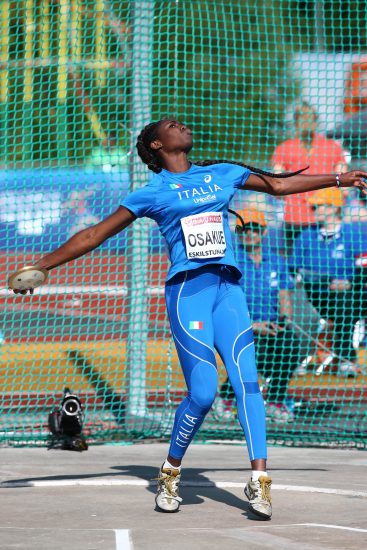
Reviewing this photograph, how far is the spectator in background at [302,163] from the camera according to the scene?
1157cm

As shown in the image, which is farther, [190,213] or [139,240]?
[139,240]

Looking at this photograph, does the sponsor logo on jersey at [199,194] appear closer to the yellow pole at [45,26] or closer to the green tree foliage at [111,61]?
the green tree foliage at [111,61]

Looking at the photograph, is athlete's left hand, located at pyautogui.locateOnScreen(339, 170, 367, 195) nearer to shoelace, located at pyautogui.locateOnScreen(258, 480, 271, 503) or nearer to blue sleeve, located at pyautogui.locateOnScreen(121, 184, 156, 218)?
blue sleeve, located at pyautogui.locateOnScreen(121, 184, 156, 218)

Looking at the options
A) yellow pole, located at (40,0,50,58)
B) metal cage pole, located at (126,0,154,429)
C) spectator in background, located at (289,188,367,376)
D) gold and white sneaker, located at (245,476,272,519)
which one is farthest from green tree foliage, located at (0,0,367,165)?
gold and white sneaker, located at (245,476,272,519)

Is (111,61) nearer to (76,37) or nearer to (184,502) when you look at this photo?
(76,37)

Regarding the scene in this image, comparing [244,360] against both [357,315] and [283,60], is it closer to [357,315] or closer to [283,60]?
[357,315]

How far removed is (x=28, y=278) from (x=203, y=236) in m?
1.00

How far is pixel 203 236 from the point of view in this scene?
6.63m

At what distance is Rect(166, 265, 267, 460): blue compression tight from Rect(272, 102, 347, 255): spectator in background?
4834 mm

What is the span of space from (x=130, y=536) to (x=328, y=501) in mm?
1604

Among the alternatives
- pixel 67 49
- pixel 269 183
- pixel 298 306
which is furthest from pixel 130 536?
pixel 67 49

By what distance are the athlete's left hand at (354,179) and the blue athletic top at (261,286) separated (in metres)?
4.15

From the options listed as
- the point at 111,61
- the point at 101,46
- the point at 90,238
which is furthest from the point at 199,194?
the point at 111,61

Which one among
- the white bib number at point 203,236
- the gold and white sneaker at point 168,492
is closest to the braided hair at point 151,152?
the white bib number at point 203,236
